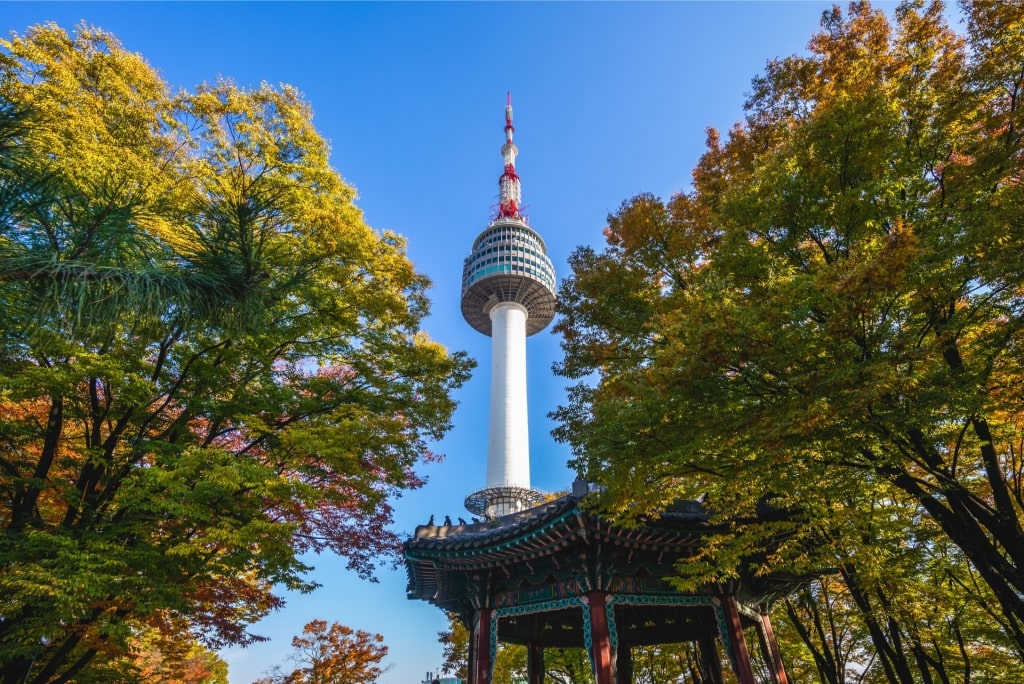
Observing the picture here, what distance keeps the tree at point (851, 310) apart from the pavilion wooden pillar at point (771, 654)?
4.11 metres

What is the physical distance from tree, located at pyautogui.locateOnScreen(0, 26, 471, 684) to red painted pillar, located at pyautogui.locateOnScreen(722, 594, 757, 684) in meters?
8.90

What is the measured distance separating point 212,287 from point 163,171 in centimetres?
766

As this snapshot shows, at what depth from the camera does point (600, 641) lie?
38.3 ft

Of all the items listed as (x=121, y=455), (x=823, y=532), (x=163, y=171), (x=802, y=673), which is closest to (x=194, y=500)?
(x=121, y=455)

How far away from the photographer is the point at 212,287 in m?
5.30

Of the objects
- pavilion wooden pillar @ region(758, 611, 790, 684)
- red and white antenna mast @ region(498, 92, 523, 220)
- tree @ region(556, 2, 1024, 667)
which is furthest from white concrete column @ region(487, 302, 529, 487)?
tree @ region(556, 2, 1024, 667)

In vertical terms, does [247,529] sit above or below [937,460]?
below

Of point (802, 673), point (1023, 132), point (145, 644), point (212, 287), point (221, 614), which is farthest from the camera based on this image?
point (802, 673)

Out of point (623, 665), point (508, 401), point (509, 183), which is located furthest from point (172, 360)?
point (509, 183)

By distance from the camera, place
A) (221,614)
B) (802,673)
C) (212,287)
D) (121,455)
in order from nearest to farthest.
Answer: (212,287) < (121,455) < (221,614) < (802,673)

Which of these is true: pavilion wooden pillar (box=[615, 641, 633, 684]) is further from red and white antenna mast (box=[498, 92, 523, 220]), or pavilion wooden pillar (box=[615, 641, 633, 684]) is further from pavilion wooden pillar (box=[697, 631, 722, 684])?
red and white antenna mast (box=[498, 92, 523, 220])

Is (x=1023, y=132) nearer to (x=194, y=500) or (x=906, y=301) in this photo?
(x=906, y=301)

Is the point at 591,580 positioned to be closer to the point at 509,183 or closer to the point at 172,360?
the point at 172,360

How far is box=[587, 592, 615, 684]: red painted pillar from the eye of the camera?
11.2m
